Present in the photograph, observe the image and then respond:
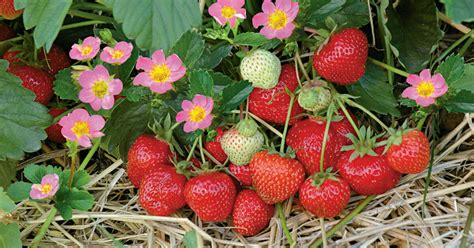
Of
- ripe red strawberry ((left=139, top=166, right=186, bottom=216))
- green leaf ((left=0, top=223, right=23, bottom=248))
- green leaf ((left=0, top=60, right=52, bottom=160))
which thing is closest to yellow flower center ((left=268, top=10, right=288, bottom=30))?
ripe red strawberry ((left=139, top=166, right=186, bottom=216))

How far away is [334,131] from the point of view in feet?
4.12

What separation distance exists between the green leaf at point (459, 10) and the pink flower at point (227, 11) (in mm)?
336

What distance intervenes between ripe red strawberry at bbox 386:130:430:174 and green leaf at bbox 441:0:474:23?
0.84 ft

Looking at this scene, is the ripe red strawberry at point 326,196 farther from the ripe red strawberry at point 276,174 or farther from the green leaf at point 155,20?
the green leaf at point 155,20

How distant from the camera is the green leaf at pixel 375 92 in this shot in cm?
127

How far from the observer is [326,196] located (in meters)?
1.18

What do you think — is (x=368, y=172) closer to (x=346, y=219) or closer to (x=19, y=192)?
(x=346, y=219)

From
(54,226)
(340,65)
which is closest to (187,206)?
(54,226)

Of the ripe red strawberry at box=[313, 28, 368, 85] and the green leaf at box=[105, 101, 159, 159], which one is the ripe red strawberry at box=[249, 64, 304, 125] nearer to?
the ripe red strawberry at box=[313, 28, 368, 85]

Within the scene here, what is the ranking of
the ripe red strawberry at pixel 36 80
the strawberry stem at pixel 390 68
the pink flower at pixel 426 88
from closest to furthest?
the pink flower at pixel 426 88, the strawberry stem at pixel 390 68, the ripe red strawberry at pixel 36 80

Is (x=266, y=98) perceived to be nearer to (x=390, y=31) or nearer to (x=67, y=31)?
(x=390, y=31)

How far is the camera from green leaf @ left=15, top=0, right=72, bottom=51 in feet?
3.36

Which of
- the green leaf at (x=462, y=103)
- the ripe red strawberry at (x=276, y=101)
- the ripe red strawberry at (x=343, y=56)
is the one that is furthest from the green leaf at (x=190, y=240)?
the green leaf at (x=462, y=103)

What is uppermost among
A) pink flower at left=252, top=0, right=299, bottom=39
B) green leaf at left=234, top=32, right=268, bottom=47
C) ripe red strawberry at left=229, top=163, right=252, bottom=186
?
pink flower at left=252, top=0, right=299, bottom=39
